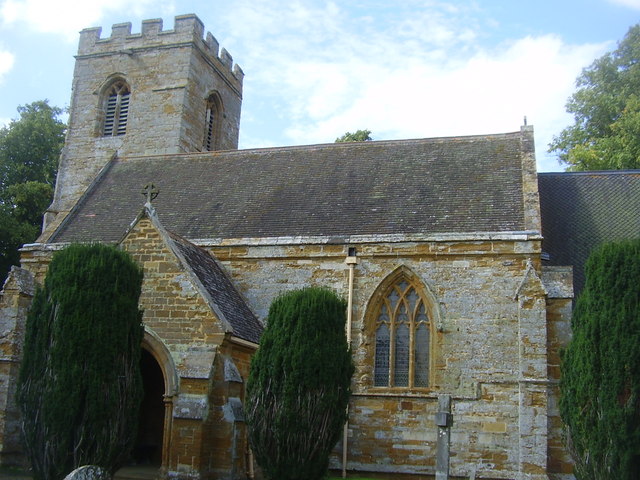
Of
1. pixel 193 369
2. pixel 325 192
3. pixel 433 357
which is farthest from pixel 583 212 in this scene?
pixel 193 369

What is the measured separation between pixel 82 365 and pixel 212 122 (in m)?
18.5

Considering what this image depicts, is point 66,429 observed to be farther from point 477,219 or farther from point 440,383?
point 477,219

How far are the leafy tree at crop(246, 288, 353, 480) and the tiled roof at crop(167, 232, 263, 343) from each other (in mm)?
2034

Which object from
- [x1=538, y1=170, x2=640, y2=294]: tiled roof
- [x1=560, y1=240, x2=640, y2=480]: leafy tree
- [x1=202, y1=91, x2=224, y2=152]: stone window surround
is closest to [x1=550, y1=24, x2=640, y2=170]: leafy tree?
[x1=538, y1=170, x2=640, y2=294]: tiled roof

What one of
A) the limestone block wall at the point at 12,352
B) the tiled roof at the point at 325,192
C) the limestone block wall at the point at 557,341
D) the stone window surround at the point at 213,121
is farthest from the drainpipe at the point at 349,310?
the stone window surround at the point at 213,121

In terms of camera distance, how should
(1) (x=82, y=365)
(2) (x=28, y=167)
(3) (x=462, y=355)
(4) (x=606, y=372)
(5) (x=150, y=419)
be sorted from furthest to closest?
1. (2) (x=28, y=167)
2. (5) (x=150, y=419)
3. (3) (x=462, y=355)
4. (1) (x=82, y=365)
5. (4) (x=606, y=372)

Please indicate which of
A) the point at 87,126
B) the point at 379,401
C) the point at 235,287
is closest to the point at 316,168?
the point at 235,287

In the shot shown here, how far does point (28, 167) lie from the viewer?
38.0 metres

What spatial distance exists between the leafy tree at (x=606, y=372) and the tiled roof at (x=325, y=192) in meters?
4.64

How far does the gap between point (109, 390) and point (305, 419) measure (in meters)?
3.70

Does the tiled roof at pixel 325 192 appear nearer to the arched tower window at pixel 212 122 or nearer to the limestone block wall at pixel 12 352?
the limestone block wall at pixel 12 352

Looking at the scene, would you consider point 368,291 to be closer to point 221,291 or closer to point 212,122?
point 221,291

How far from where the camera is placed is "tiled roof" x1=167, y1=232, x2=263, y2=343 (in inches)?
663

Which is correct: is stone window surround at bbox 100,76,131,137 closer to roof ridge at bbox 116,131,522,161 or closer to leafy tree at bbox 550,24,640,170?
roof ridge at bbox 116,131,522,161
